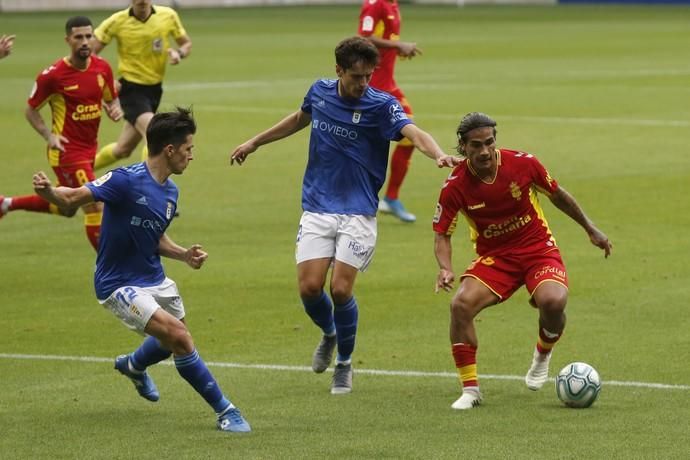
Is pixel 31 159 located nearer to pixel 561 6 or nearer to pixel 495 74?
pixel 495 74

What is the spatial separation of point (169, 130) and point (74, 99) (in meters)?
6.43

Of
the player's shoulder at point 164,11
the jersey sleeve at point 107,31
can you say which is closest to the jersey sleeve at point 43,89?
the jersey sleeve at point 107,31

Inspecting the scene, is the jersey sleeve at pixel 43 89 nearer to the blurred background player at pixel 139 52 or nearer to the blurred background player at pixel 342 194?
the blurred background player at pixel 139 52

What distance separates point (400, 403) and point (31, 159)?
14.4 meters

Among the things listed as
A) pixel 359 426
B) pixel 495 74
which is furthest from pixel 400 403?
pixel 495 74

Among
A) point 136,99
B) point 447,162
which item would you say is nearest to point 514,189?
point 447,162

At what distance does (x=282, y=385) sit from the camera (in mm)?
10547

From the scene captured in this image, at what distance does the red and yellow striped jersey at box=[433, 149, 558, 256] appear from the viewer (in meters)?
10.1

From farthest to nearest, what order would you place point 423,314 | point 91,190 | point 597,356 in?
1. point 423,314
2. point 597,356
3. point 91,190

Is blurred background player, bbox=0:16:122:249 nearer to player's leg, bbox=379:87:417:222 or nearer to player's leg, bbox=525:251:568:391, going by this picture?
player's leg, bbox=379:87:417:222

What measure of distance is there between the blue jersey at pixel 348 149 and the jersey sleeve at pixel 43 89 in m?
5.33

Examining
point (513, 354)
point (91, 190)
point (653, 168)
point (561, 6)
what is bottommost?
point (561, 6)

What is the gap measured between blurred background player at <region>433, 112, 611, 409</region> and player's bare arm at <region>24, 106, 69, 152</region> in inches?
238

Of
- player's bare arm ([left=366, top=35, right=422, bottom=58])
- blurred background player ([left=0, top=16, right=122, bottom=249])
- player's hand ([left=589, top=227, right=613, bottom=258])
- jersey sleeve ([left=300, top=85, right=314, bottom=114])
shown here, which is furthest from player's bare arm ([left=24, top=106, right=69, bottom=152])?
player's hand ([left=589, top=227, right=613, bottom=258])
